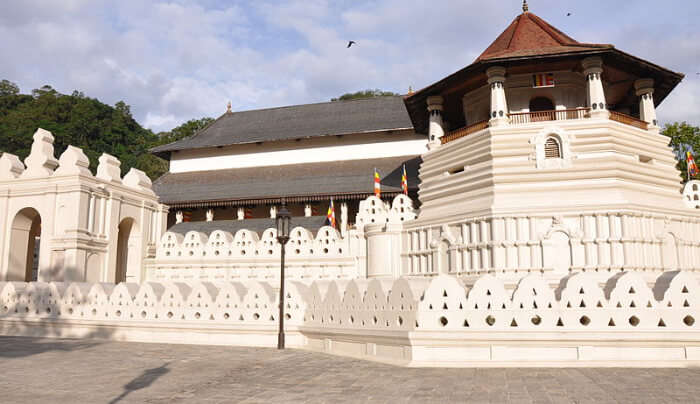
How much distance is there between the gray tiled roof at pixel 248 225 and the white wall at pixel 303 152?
6.38m

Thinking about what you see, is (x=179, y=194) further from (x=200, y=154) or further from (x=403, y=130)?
(x=403, y=130)

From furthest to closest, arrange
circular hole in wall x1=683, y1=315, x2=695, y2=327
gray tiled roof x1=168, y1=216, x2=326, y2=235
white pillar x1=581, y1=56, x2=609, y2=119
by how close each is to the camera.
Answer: gray tiled roof x1=168, y1=216, x2=326, y2=235 < white pillar x1=581, y1=56, x2=609, y2=119 < circular hole in wall x1=683, y1=315, x2=695, y2=327

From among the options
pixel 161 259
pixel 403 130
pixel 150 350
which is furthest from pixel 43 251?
pixel 403 130

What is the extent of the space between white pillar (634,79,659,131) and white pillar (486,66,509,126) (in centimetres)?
552

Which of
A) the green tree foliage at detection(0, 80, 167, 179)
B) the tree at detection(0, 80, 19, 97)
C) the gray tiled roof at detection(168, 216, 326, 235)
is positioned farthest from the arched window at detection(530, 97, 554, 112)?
the tree at detection(0, 80, 19, 97)

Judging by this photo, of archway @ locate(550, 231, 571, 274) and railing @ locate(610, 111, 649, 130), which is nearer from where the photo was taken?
archway @ locate(550, 231, 571, 274)

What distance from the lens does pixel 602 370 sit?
8.61 metres

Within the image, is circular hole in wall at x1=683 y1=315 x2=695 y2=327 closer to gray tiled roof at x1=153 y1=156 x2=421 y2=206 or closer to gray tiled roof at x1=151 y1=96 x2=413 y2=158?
gray tiled roof at x1=153 y1=156 x2=421 y2=206

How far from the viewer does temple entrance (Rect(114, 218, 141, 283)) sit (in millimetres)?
21297

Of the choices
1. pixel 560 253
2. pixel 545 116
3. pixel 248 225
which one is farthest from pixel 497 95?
pixel 248 225

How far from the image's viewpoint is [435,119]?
21734 mm

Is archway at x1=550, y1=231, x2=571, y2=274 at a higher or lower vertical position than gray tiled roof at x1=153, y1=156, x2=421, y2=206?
lower

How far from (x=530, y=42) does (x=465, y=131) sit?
4.21 m

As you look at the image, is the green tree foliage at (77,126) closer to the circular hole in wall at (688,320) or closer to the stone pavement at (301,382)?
the stone pavement at (301,382)
